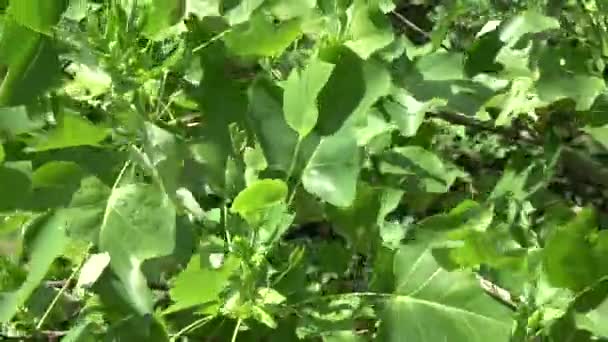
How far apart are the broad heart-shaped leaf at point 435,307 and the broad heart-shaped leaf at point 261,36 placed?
213 millimetres

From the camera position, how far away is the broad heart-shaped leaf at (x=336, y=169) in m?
0.84

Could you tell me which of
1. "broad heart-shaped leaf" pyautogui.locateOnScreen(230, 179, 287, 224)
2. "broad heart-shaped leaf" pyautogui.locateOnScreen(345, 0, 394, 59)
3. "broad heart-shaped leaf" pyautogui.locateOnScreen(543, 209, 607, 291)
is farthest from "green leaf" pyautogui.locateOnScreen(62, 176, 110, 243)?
"broad heart-shaped leaf" pyautogui.locateOnScreen(543, 209, 607, 291)

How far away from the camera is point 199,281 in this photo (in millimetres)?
773

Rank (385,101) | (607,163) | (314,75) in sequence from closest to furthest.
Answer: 1. (314,75)
2. (385,101)
3. (607,163)

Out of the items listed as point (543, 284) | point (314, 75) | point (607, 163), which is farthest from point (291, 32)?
point (607, 163)

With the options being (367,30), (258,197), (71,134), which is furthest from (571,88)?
(71,134)

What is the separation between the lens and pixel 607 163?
155 cm

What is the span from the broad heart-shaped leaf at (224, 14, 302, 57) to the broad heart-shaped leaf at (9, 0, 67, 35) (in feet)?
0.48

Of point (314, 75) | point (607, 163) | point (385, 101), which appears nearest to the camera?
point (314, 75)

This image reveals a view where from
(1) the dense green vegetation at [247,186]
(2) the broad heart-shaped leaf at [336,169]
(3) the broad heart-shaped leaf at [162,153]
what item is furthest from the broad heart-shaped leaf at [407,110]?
(3) the broad heart-shaped leaf at [162,153]

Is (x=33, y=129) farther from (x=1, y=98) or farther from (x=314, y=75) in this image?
(x=314, y=75)

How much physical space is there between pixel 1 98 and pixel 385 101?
1.15ft

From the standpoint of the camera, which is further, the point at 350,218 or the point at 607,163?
the point at 607,163

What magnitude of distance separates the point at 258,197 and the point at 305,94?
9 cm
